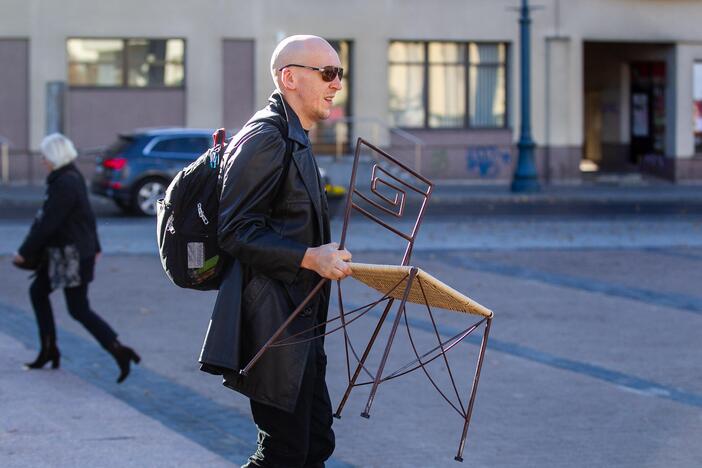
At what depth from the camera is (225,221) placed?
4000 millimetres

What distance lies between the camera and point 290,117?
4.11 metres

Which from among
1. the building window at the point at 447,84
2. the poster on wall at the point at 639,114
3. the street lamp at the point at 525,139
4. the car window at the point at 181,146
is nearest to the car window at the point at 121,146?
the car window at the point at 181,146

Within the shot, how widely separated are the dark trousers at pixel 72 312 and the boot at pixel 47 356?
0.02 metres

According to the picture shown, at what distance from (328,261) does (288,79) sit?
652 millimetres

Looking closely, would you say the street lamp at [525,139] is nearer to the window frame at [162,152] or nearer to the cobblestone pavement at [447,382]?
the window frame at [162,152]

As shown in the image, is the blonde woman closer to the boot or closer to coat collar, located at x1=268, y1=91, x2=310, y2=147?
the boot

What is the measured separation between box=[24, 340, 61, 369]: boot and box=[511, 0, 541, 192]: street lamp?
20.3 m

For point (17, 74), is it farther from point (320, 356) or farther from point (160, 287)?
point (320, 356)

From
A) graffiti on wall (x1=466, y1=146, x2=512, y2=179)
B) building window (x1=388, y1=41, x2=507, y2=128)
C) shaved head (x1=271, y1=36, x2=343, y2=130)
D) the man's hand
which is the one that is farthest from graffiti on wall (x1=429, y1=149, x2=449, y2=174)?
the man's hand

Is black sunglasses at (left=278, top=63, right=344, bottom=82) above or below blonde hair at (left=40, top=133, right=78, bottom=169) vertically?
above

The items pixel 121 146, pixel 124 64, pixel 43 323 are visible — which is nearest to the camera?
pixel 43 323

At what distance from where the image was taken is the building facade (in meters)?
28.6

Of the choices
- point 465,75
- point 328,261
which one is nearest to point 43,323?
point 328,261

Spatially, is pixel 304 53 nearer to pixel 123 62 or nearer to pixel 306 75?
pixel 306 75
